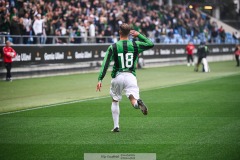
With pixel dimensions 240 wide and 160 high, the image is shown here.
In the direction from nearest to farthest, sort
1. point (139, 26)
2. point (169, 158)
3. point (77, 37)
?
point (169, 158)
point (77, 37)
point (139, 26)

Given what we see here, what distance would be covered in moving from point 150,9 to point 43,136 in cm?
3923

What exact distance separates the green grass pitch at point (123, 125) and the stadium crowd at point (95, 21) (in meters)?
8.29

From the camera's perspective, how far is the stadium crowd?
3089 cm

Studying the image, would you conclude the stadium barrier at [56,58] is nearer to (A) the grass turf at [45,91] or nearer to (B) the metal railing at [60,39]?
(B) the metal railing at [60,39]

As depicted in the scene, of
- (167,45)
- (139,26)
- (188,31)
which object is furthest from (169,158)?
(188,31)

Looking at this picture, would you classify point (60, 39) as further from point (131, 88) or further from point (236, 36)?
point (236, 36)

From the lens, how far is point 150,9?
50062mm

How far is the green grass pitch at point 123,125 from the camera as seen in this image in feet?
33.2

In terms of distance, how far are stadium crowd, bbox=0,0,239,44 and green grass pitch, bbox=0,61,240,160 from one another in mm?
8288

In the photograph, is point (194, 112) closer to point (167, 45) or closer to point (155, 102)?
point (155, 102)

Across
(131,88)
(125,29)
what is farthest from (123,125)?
(125,29)

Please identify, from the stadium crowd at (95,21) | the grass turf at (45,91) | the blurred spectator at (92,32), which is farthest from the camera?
the blurred spectator at (92,32)

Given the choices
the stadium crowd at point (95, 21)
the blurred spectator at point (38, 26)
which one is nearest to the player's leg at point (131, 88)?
the stadium crowd at point (95, 21)

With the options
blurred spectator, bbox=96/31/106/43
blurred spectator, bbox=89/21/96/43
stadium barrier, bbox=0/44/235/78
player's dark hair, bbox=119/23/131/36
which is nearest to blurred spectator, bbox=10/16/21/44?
stadium barrier, bbox=0/44/235/78
